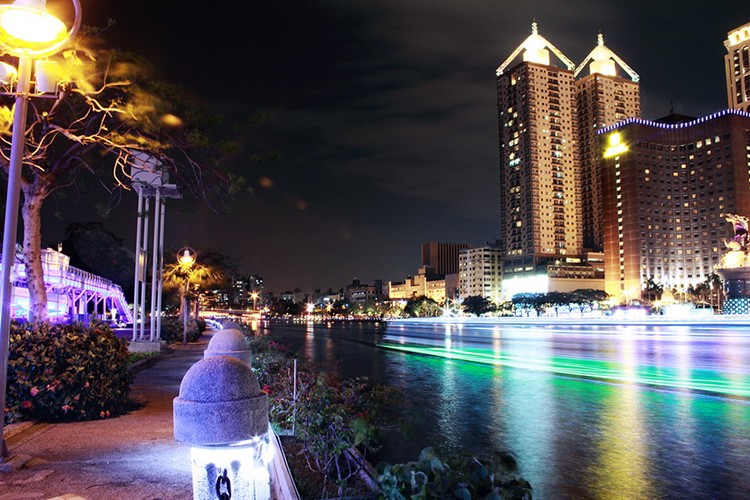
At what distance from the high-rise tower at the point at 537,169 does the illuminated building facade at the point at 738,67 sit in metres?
54.8

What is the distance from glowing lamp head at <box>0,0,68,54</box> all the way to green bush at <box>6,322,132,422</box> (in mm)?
4419

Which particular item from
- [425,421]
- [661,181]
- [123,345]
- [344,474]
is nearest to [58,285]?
[123,345]

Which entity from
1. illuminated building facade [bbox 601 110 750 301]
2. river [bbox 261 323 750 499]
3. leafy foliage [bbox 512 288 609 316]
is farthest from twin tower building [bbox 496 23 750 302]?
river [bbox 261 323 750 499]

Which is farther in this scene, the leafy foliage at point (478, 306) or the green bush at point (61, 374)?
the leafy foliage at point (478, 306)

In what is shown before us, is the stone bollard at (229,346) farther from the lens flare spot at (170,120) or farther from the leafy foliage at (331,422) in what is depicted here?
the lens flare spot at (170,120)

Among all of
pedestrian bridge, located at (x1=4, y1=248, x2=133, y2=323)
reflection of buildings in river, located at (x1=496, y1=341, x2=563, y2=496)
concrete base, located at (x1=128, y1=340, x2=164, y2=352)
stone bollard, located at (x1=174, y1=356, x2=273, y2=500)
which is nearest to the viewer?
stone bollard, located at (x1=174, y1=356, x2=273, y2=500)

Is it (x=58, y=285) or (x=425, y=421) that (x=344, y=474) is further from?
(x=58, y=285)

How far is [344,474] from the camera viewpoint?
6199mm

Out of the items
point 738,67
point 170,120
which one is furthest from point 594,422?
point 738,67

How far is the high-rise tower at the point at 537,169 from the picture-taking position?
181m

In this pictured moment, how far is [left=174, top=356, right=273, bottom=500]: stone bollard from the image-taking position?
3629 millimetres

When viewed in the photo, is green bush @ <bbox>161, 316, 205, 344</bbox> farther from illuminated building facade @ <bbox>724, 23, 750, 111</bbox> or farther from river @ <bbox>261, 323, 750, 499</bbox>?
illuminated building facade @ <bbox>724, 23, 750, 111</bbox>

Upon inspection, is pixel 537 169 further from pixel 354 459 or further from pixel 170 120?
pixel 354 459

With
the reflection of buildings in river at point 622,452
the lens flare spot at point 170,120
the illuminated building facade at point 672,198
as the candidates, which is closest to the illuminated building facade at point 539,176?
the illuminated building facade at point 672,198
